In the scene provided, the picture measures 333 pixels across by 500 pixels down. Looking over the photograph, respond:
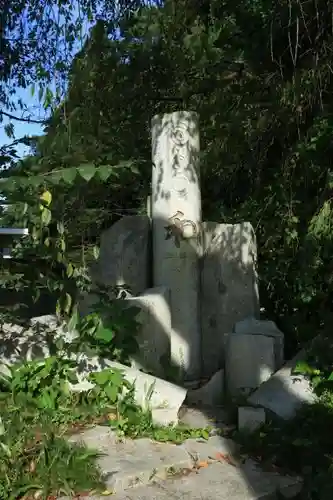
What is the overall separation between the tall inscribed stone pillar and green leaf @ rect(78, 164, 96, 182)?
3.38 m

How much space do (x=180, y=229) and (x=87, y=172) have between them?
11.3 ft

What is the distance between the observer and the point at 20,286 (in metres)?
3.97

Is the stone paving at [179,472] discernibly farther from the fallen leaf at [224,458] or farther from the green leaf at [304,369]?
the green leaf at [304,369]

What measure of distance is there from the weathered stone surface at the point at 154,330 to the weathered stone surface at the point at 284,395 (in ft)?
3.44

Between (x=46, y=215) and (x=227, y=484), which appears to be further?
(x=227, y=484)

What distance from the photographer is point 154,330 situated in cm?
594

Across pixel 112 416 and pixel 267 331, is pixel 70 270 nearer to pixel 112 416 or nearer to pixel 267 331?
pixel 112 416

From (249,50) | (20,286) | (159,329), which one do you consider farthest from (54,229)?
(249,50)

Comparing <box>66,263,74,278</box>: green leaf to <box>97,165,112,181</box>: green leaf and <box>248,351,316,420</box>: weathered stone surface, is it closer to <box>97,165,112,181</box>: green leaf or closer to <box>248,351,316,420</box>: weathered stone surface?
<box>97,165,112,181</box>: green leaf

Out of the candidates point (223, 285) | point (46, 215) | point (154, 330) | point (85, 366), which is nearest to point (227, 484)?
point (85, 366)

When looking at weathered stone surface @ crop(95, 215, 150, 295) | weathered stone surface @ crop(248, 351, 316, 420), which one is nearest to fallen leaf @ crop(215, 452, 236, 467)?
weathered stone surface @ crop(248, 351, 316, 420)

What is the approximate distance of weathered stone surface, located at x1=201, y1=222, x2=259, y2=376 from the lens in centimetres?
696

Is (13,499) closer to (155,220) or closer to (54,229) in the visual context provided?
(54,229)

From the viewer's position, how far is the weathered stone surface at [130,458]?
148 inches
